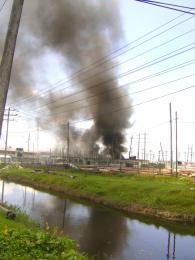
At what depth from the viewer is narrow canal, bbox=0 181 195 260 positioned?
1966cm

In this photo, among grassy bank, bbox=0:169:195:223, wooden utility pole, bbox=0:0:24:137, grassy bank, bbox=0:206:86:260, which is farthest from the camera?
grassy bank, bbox=0:169:195:223

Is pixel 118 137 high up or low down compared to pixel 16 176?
up

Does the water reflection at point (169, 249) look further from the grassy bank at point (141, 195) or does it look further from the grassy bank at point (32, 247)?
the grassy bank at point (32, 247)

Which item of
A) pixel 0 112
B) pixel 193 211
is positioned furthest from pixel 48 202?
pixel 0 112

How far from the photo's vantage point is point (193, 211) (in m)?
28.6

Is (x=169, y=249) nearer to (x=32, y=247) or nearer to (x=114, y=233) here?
(x=114, y=233)

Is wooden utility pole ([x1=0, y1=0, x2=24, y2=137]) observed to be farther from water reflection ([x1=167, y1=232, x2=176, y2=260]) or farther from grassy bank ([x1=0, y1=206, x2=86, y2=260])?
water reflection ([x1=167, y1=232, x2=176, y2=260])

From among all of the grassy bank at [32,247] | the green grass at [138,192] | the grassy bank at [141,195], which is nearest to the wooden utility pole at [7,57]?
the grassy bank at [32,247]

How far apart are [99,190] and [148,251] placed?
20671 millimetres

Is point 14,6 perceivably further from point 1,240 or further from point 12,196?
point 12,196

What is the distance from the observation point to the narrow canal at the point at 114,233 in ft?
64.5

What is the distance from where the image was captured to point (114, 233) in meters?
24.6

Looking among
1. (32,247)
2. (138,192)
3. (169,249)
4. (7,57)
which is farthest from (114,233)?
(7,57)

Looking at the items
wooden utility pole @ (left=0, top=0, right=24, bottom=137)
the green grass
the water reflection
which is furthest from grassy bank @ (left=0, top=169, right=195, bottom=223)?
wooden utility pole @ (left=0, top=0, right=24, bottom=137)
